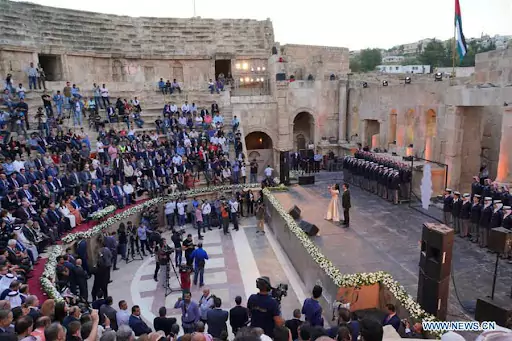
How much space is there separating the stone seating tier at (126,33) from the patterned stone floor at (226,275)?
18612 millimetres

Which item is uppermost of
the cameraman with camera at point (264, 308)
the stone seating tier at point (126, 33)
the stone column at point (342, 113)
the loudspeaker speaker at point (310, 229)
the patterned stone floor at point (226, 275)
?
the stone seating tier at point (126, 33)

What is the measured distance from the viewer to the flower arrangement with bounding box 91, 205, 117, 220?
15289 mm

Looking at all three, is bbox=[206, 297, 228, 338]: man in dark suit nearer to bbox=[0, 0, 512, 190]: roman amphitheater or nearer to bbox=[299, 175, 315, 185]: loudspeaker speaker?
bbox=[0, 0, 512, 190]: roman amphitheater

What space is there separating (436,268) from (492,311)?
1.36 m

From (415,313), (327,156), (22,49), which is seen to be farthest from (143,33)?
(415,313)

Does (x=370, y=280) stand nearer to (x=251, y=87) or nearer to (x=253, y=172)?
(x=253, y=172)

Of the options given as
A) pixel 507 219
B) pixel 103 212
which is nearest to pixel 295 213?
pixel 507 219

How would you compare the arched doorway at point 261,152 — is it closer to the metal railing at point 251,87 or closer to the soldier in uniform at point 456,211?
the metal railing at point 251,87

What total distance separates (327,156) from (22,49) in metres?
22.1

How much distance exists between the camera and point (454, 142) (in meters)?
17.4

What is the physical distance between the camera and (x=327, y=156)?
93.9 ft

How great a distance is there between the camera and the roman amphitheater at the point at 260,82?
20.0m

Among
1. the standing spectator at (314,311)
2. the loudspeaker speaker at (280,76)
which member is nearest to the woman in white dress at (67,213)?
the standing spectator at (314,311)

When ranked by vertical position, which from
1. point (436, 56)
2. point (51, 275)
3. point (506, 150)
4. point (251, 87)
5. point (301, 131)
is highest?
point (436, 56)
